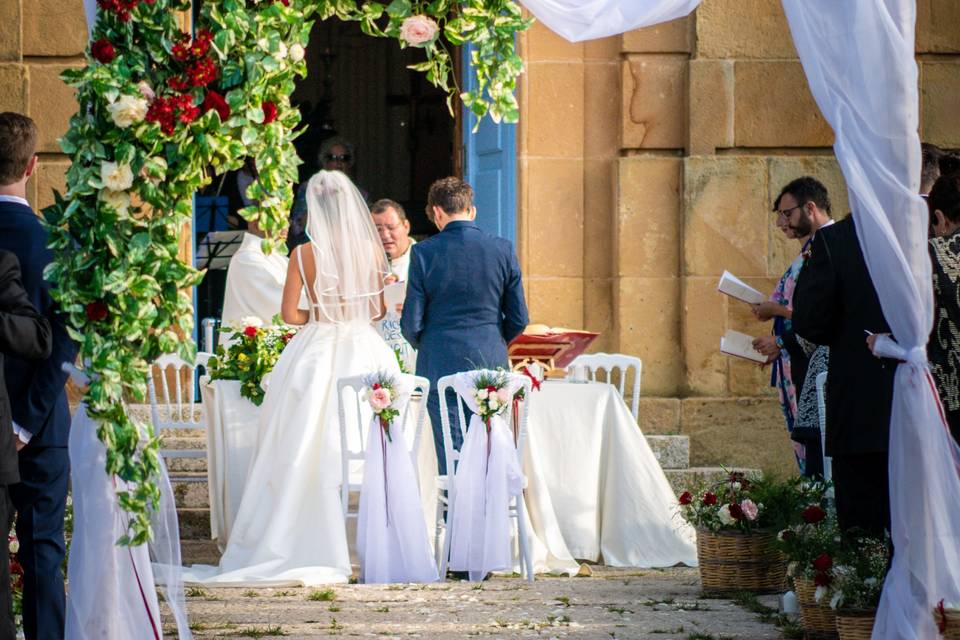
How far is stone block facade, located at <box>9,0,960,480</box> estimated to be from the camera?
9.65 m

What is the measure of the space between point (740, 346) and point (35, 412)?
3.84 meters

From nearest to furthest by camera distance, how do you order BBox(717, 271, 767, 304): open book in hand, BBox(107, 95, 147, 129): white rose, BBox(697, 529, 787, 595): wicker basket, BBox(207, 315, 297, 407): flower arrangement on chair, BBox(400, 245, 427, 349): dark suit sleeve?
1. BBox(107, 95, 147, 129): white rose
2. BBox(697, 529, 787, 595): wicker basket
3. BBox(717, 271, 767, 304): open book in hand
4. BBox(400, 245, 427, 349): dark suit sleeve
5. BBox(207, 315, 297, 407): flower arrangement on chair

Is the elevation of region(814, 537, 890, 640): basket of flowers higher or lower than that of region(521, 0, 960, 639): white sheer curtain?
lower

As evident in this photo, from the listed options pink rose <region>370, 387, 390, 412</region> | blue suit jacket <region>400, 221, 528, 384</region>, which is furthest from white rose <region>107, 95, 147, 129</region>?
blue suit jacket <region>400, 221, 528, 384</region>

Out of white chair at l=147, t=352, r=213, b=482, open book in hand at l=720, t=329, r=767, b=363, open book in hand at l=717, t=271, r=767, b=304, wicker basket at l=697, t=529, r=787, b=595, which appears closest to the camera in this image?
wicker basket at l=697, t=529, r=787, b=595

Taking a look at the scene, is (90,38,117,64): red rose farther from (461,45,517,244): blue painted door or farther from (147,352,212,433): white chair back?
(461,45,517,244): blue painted door

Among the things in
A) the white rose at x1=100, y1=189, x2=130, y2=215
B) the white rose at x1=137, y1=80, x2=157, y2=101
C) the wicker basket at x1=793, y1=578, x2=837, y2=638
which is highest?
the white rose at x1=137, y1=80, x2=157, y2=101

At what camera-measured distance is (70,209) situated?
4230 mm

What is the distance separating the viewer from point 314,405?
7.68 metres

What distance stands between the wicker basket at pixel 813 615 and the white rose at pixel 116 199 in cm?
266

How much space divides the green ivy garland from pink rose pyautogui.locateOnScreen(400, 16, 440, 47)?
0.40 m

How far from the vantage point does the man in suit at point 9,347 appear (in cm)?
419

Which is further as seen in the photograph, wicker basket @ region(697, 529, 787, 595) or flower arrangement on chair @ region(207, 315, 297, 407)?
flower arrangement on chair @ region(207, 315, 297, 407)

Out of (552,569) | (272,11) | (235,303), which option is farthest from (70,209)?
(235,303)
